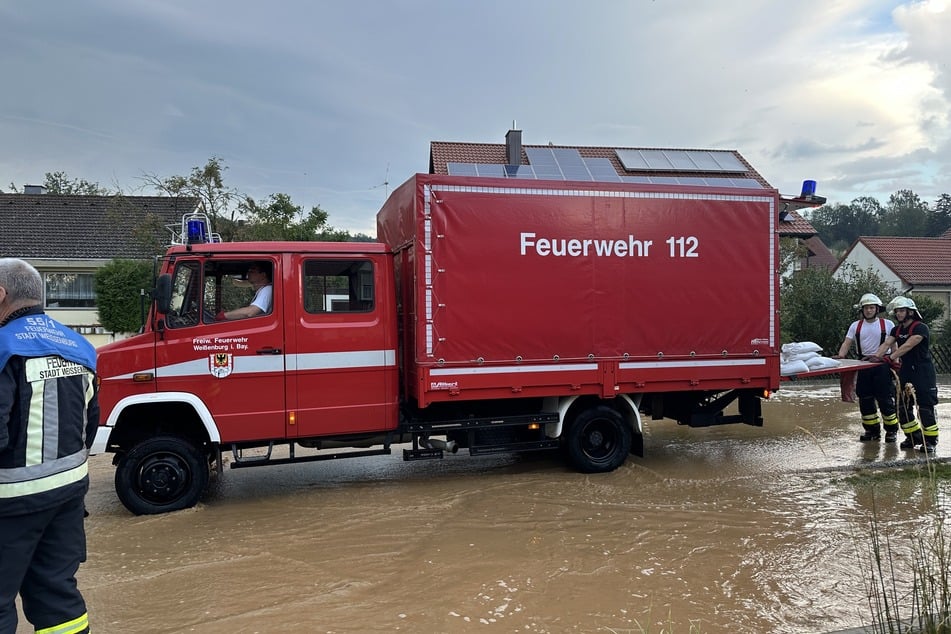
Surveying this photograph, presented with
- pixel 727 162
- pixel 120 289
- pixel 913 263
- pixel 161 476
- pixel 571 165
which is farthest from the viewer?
pixel 913 263

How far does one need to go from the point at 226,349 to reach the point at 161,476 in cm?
128

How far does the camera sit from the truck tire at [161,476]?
19.3ft

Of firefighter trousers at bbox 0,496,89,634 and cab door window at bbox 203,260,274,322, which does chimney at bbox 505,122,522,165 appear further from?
firefighter trousers at bbox 0,496,89,634

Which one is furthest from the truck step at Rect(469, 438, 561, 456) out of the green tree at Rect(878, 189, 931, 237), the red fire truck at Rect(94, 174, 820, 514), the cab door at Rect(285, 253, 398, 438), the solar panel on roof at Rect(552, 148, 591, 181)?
the green tree at Rect(878, 189, 931, 237)

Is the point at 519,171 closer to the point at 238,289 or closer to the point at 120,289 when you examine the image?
the point at 120,289

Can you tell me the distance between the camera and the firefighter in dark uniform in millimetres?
2721

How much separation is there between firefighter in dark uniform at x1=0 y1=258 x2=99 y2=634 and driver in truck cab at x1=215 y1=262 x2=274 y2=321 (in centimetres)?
308

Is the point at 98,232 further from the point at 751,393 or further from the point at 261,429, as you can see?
the point at 751,393

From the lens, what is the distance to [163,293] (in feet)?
18.6

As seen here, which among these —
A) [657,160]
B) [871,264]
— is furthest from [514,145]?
[871,264]

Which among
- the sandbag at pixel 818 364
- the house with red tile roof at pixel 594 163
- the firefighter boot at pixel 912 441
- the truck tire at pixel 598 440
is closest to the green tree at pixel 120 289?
the house with red tile roof at pixel 594 163

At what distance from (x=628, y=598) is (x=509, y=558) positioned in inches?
38.6

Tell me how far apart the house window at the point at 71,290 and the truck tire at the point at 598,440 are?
1835 centimetres

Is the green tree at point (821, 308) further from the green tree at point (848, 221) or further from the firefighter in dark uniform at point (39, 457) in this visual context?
the green tree at point (848, 221)
